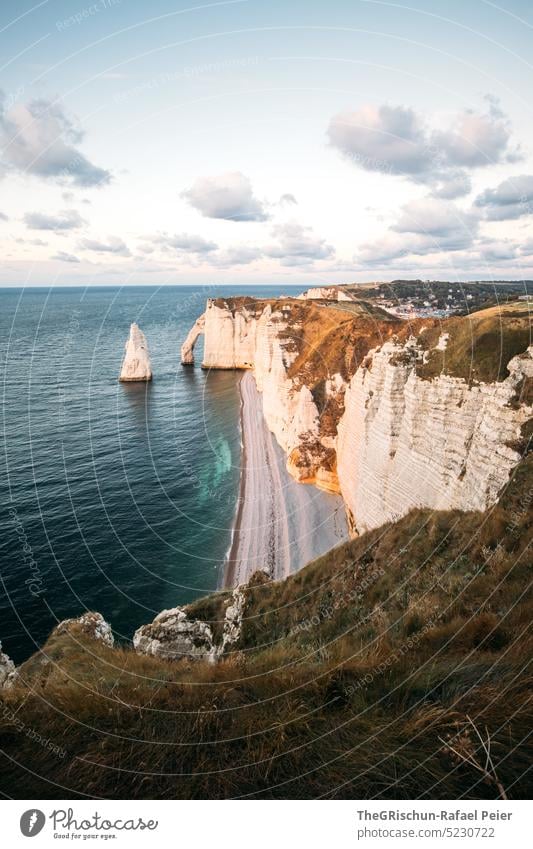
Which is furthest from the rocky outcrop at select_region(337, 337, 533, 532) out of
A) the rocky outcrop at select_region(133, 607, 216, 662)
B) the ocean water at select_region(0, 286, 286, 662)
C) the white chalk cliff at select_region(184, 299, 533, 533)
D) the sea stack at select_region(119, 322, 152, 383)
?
the sea stack at select_region(119, 322, 152, 383)

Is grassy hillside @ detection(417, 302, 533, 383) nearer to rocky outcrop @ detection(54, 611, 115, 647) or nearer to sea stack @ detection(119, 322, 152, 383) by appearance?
rocky outcrop @ detection(54, 611, 115, 647)

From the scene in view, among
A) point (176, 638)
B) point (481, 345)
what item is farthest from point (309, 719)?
point (481, 345)

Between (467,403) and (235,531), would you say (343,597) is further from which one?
(235,531)

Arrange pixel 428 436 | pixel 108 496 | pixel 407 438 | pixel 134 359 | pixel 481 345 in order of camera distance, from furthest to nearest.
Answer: pixel 134 359, pixel 108 496, pixel 407 438, pixel 428 436, pixel 481 345

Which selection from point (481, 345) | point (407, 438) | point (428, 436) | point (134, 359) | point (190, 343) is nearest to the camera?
point (481, 345)

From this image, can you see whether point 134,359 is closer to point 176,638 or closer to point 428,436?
point 428,436

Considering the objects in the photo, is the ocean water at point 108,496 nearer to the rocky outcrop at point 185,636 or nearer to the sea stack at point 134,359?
the sea stack at point 134,359

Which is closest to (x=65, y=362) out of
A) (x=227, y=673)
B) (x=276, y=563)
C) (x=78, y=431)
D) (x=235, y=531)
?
(x=78, y=431)

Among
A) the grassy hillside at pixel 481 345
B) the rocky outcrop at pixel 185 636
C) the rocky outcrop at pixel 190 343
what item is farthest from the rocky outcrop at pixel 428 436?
the rocky outcrop at pixel 190 343
